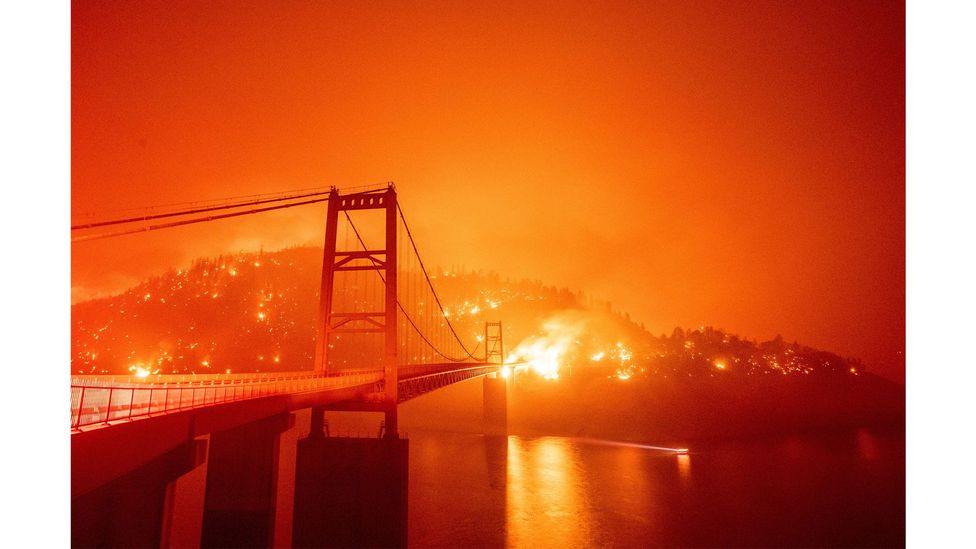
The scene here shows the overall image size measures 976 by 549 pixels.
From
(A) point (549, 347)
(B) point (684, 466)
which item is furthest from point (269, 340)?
(B) point (684, 466)

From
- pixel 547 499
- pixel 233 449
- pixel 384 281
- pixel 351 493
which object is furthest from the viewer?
pixel 547 499

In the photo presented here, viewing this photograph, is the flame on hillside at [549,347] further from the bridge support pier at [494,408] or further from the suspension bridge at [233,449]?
the suspension bridge at [233,449]

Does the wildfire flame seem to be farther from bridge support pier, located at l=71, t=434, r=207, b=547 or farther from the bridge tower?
bridge support pier, located at l=71, t=434, r=207, b=547

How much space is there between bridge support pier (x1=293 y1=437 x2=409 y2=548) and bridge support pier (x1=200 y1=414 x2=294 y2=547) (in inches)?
142

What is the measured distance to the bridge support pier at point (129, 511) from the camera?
12.1 meters

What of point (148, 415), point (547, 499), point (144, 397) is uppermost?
point (144, 397)

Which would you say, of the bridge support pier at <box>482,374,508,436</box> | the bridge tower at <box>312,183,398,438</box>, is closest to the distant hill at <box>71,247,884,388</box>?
the bridge support pier at <box>482,374,508,436</box>

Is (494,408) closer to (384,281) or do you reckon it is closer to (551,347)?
(384,281)

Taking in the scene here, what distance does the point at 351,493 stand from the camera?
20781mm

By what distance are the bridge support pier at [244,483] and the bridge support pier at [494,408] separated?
2495 inches

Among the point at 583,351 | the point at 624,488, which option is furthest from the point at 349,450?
the point at 583,351

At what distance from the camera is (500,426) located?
77.9m

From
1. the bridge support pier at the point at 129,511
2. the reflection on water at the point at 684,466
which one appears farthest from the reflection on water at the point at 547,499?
the bridge support pier at the point at 129,511

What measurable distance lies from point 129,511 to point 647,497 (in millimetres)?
40467
